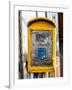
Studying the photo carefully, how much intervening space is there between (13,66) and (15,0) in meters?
0.47

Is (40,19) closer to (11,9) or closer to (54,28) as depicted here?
(54,28)

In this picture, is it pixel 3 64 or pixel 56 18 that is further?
pixel 56 18

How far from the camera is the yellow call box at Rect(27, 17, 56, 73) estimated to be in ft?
5.29

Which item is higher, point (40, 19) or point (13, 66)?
point (40, 19)

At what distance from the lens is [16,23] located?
159cm

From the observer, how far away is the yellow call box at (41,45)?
1.61 m

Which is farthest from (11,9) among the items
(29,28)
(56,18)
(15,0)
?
(56,18)

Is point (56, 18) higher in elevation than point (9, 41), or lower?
higher

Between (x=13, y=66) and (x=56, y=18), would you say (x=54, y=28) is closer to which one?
(x=56, y=18)

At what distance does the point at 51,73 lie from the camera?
5.37 ft

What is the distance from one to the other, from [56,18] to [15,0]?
0.33 m

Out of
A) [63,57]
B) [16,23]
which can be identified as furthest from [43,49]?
[16,23]

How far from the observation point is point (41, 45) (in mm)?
1627

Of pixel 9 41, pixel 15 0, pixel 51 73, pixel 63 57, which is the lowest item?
pixel 51 73
